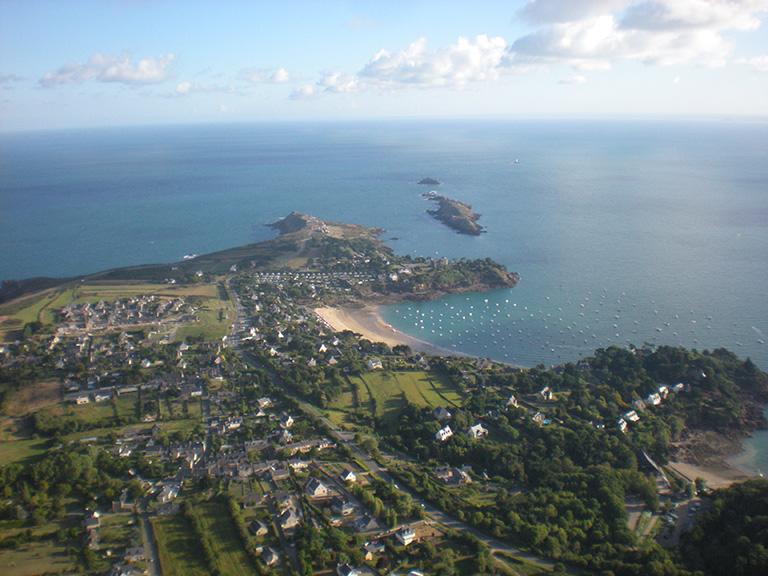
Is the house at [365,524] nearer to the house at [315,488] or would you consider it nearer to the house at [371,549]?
the house at [371,549]

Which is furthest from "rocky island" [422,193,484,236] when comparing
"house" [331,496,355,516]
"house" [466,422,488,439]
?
"house" [331,496,355,516]

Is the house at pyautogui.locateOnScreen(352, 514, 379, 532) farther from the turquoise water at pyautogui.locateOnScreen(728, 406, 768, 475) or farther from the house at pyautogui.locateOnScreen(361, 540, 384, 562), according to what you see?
the turquoise water at pyautogui.locateOnScreen(728, 406, 768, 475)

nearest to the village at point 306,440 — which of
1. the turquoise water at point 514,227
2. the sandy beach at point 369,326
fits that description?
the sandy beach at point 369,326

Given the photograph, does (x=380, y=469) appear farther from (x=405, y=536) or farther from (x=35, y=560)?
(x=35, y=560)

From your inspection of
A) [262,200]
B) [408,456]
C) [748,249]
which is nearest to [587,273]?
[748,249]

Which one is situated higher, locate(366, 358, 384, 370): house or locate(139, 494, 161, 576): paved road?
locate(139, 494, 161, 576): paved road

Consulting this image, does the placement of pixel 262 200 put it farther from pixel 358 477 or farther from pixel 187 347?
pixel 358 477

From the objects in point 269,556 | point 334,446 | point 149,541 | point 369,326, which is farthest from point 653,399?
point 149,541
